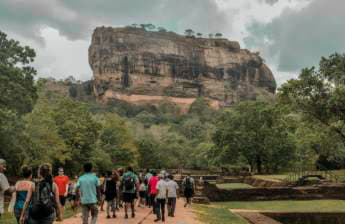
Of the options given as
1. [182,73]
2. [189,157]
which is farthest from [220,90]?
[189,157]

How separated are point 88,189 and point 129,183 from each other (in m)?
3.44

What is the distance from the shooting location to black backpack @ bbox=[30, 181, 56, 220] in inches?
242

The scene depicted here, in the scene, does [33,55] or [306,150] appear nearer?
[33,55]

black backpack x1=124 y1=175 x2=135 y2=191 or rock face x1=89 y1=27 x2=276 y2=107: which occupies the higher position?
rock face x1=89 y1=27 x2=276 y2=107

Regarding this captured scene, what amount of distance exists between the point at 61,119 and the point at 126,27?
131 meters

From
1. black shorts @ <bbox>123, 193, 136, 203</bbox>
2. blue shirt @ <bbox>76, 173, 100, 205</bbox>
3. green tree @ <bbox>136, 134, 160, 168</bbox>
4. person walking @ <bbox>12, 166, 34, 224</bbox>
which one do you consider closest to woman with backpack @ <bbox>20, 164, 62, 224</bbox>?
person walking @ <bbox>12, 166, 34, 224</bbox>

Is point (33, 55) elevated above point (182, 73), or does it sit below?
below

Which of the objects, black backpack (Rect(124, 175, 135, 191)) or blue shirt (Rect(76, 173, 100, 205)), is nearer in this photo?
blue shirt (Rect(76, 173, 100, 205))

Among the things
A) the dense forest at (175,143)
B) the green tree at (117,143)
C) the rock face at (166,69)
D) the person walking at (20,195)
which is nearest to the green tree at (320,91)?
the dense forest at (175,143)

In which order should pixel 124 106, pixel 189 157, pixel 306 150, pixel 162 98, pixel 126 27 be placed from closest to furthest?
1. pixel 306 150
2. pixel 189 157
3. pixel 124 106
4. pixel 162 98
5. pixel 126 27

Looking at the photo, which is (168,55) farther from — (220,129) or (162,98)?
(220,129)

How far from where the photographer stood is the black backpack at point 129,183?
474 inches

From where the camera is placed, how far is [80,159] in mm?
38219

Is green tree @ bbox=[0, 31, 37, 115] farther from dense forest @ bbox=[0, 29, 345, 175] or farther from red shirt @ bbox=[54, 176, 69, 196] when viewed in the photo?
red shirt @ bbox=[54, 176, 69, 196]
